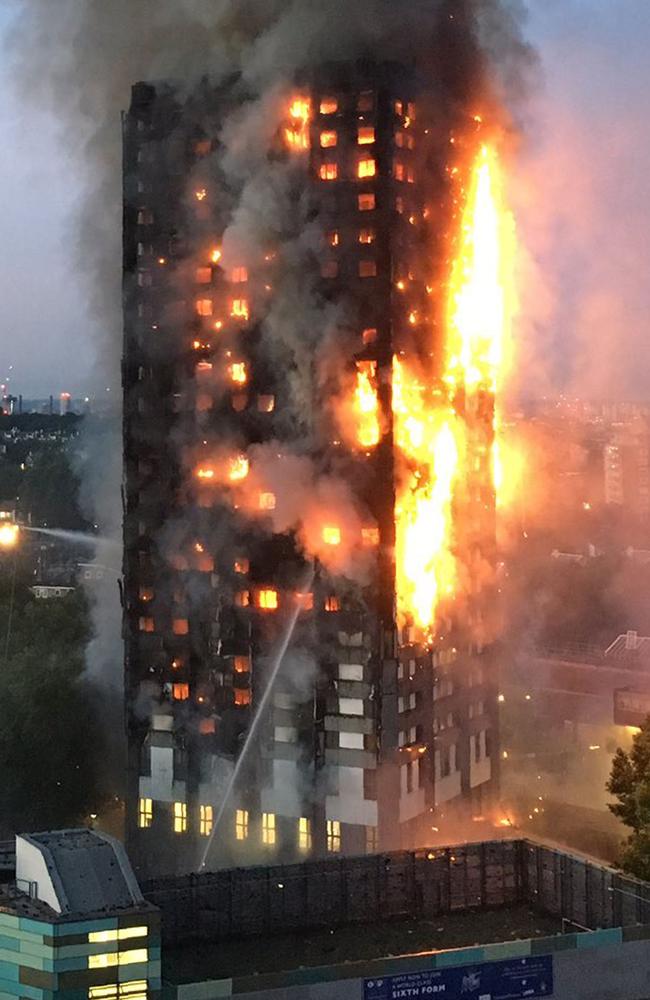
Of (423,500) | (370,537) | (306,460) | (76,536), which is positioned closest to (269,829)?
(370,537)

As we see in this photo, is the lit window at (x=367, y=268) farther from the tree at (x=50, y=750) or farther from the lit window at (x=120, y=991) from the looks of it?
the lit window at (x=120, y=991)

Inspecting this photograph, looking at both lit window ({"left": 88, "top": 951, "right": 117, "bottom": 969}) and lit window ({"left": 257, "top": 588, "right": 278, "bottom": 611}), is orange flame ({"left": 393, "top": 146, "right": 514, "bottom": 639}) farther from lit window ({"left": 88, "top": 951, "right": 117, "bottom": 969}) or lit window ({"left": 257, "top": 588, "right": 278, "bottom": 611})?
lit window ({"left": 88, "top": 951, "right": 117, "bottom": 969})

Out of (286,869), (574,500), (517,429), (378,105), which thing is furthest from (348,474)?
(574,500)

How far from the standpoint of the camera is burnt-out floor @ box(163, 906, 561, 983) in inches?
1587

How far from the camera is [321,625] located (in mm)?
58312

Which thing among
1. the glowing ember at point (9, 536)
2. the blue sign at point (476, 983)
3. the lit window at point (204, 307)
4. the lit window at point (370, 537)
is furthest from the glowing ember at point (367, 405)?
the glowing ember at point (9, 536)

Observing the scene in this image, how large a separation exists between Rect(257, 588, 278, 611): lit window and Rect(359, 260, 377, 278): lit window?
42.1ft

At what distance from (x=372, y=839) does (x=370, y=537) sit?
11.4 metres

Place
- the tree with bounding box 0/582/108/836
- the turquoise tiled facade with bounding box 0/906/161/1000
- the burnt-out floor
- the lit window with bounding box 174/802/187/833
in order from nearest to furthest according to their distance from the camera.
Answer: the turquoise tiled facade with bounding box 0/906/161/1000 < the burnt-out floor < the lit window with bounding box 174/802/187/833 < the tree with bounding box 0/582/108/836

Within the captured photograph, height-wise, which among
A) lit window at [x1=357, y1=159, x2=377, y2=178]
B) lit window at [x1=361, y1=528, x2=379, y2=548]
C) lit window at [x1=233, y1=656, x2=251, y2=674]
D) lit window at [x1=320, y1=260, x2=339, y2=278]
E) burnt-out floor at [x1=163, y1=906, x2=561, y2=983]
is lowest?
burnt-out floor at [x1=163, y1=906, x2=561, y2=983]

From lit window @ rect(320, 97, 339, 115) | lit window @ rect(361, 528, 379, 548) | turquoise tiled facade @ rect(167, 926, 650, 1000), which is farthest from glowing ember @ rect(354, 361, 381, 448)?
turquoise tiled facade @ rect(167, 926, 650, 1000)

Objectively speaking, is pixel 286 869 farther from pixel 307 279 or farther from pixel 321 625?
pixel 307 279

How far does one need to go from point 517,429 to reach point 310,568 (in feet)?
84.6

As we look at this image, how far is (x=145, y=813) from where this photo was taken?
61.9 meters
